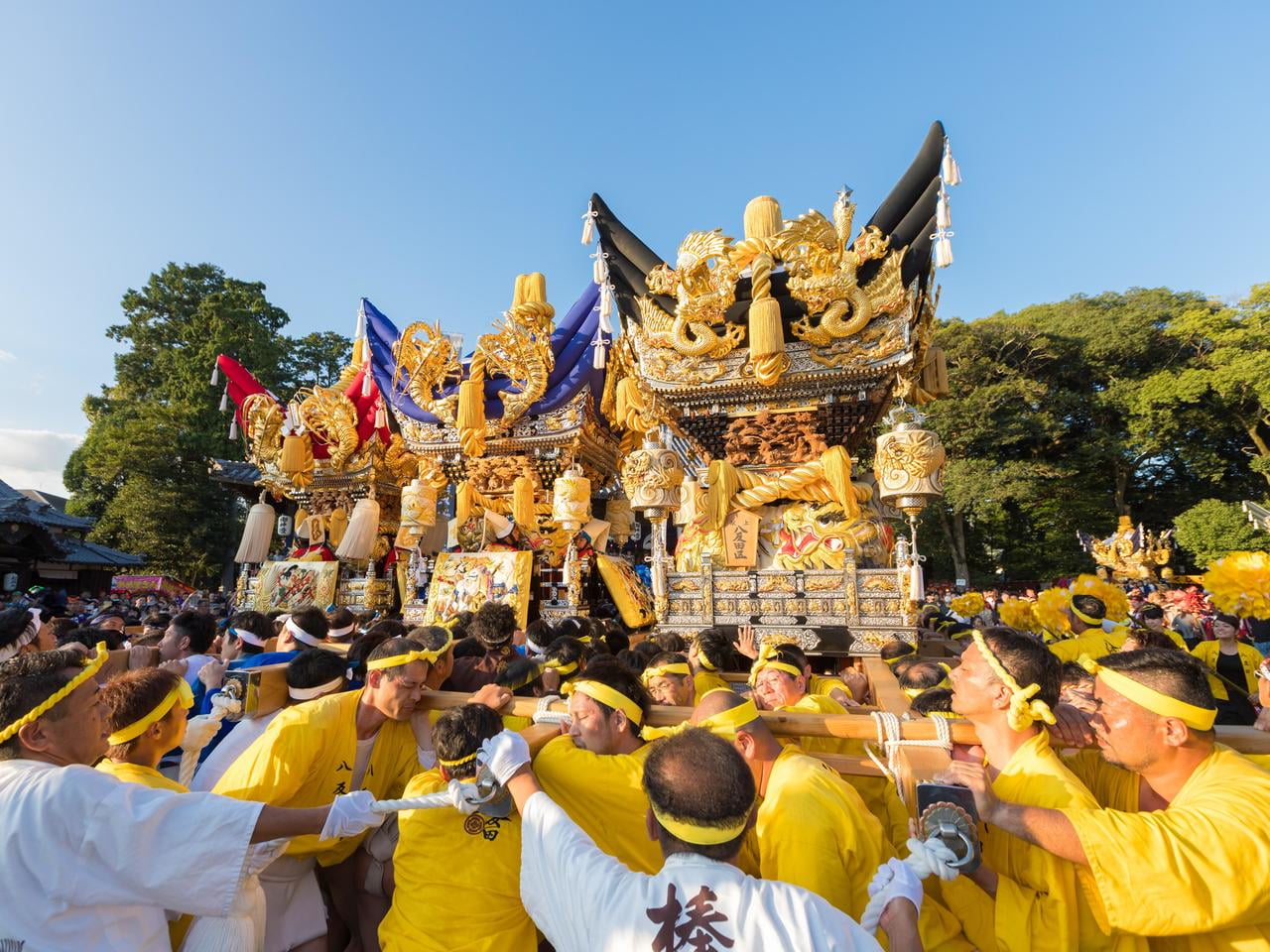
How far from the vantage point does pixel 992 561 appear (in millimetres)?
27172

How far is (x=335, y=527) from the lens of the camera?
616 inches

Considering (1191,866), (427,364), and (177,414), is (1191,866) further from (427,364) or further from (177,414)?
(177,414)

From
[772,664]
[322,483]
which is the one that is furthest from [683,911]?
[322,483]

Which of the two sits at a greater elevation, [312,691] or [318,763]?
[312,691]

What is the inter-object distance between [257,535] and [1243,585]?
697 inches

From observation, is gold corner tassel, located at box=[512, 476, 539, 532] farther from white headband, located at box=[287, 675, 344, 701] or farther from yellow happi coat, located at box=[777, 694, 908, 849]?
yellow happi coat, located at box=[777, 694, 908, 849]

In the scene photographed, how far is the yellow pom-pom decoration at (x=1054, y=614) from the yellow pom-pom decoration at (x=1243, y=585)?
6.26ft

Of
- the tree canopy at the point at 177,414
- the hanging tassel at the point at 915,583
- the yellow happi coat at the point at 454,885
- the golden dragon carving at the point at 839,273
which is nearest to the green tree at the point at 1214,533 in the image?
the golden dragon carving at the point at 839,273

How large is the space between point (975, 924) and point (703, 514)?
7404 mm

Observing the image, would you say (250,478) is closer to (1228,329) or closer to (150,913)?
(150,913)

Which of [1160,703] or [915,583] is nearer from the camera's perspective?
[1160,703]

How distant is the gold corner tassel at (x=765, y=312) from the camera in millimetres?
8578

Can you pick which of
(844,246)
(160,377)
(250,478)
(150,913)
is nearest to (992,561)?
(844,246)

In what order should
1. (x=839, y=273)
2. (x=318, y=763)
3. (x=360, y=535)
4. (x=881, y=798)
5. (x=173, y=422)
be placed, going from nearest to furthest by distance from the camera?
(x=318, y=763) → (x=881, y=798) → (x=839, y=273) → (x=360, y=535) → (x=173, y=422)
